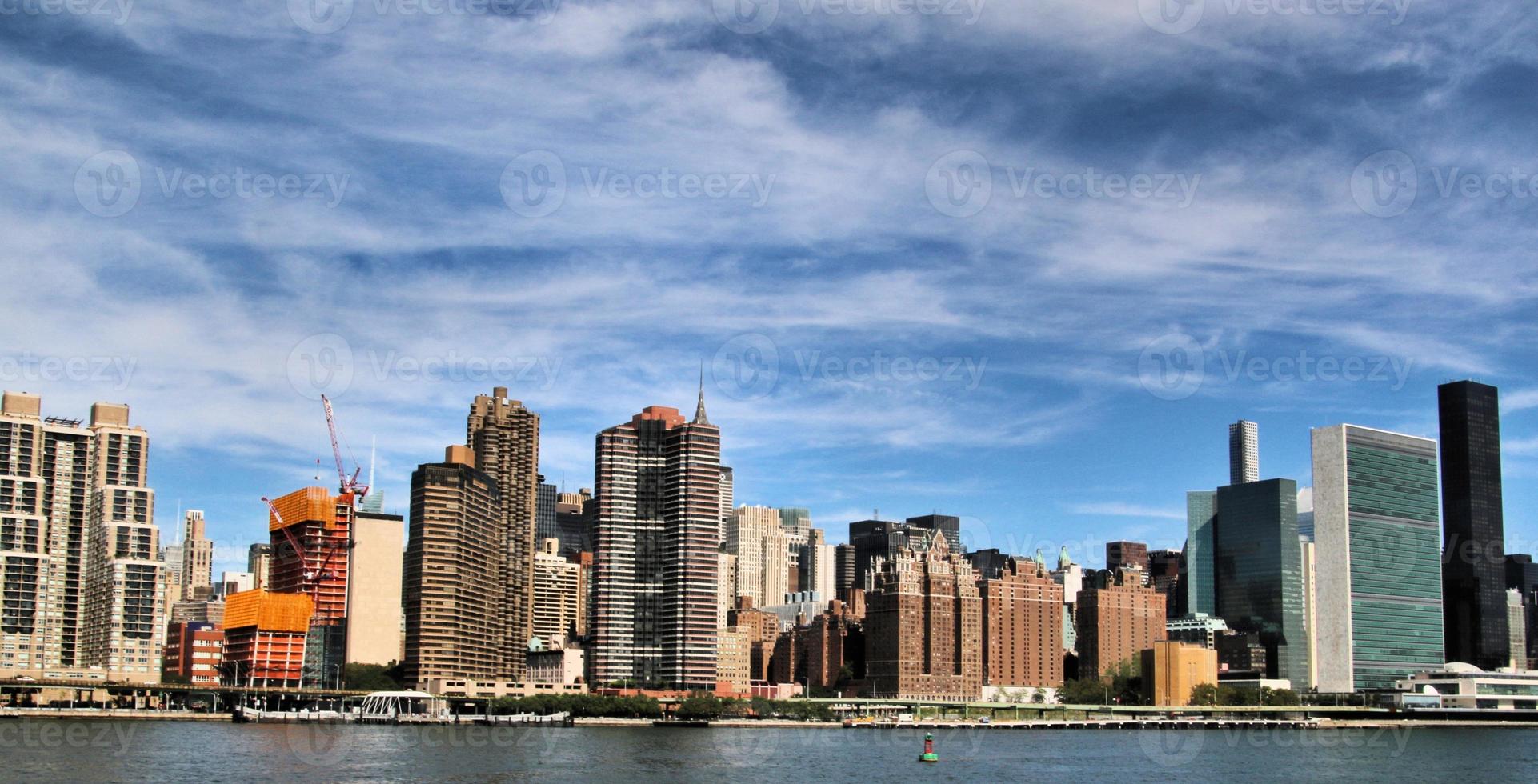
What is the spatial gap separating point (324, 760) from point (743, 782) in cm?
3771

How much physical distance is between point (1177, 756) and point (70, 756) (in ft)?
377

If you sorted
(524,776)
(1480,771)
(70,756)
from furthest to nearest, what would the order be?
(1480,771) → (70,756) → (524,776)

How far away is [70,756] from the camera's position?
450ft

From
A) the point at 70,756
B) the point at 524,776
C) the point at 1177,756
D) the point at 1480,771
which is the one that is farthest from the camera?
the point at 1177,756

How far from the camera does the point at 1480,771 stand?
503ft

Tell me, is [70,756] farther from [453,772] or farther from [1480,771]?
[1480,771]

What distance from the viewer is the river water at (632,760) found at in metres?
128

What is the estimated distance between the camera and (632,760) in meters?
151

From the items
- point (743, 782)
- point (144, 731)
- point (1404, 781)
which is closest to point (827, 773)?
point (743, 782)

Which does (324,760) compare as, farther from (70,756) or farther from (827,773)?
(827,773)

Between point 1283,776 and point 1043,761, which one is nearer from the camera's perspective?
point 1283,776

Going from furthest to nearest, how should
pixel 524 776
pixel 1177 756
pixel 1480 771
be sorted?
pixel 1177 756 < pixel 1480 771 < pixel 524 776

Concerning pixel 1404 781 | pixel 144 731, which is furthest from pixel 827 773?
pixel 144 731

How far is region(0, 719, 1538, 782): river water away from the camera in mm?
127625
